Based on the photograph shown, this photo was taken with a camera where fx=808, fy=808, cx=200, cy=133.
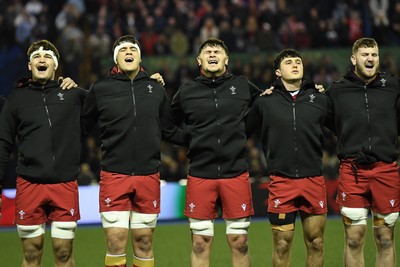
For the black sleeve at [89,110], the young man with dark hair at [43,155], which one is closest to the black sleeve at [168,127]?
the black sleeve at [89,110]

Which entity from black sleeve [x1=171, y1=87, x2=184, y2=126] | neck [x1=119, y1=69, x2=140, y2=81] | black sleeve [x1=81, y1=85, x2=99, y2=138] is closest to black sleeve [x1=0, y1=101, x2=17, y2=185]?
black sleeve [x1=81, y1=85, x2=99, y2=138]

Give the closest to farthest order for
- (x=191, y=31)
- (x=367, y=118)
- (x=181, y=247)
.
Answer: (x=367, y=118)
(x=181, y=247)
(x=191, y=31)

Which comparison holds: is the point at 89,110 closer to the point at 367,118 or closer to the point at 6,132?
the point at 6,132

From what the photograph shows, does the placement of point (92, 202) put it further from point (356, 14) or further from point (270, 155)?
point (356, 14)

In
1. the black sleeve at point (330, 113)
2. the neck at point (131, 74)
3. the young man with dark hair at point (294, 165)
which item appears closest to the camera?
the young man with dark hair at point (294, 165)

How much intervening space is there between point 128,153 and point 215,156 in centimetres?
78

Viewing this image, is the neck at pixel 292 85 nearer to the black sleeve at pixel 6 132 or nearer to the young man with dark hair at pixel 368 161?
the young man with dark hair at pixel 368 161

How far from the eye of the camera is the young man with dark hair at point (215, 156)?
7.21 metres

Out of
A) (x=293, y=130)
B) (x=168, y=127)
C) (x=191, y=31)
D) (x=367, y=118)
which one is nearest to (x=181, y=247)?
(x=168, y=127)

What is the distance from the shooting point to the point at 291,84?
743 centimetres

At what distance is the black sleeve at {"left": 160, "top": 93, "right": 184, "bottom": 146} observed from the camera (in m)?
7.46

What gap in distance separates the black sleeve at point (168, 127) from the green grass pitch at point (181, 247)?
75.0 inches

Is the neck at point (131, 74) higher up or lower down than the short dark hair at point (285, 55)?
lower down

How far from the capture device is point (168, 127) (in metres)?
7.49
